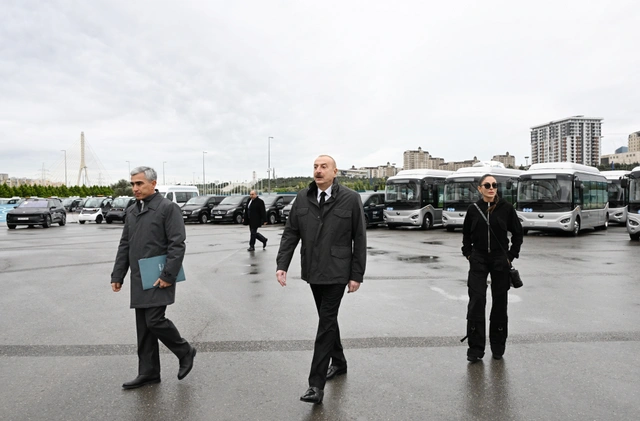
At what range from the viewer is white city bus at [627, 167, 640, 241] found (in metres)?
17.0

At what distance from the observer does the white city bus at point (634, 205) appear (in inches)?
669

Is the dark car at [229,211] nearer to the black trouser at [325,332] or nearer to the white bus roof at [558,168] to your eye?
the white bus roof at [558,168]

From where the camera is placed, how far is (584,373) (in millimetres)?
4531

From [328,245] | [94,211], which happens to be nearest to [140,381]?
[328,245]

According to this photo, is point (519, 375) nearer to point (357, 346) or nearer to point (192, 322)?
point (357, 346)

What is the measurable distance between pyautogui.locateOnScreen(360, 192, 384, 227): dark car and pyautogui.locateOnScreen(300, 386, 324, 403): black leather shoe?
74.3ft

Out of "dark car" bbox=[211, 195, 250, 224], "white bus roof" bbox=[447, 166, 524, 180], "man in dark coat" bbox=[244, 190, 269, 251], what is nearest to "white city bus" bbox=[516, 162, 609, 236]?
"white bus roof" bbox=[447, 166, 524, 180]

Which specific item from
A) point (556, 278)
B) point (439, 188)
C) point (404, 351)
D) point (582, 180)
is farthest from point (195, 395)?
point (439, 188)

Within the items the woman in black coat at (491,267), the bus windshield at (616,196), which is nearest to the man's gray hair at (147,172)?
the woman in black coat at (491,267)

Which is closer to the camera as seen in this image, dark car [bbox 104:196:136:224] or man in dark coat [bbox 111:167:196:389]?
man in dark coat [bbox 111:167:196:389]

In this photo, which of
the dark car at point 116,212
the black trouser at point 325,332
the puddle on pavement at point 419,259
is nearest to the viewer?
the black trouser at point 325,332

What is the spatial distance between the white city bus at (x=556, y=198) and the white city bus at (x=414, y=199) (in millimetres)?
5173

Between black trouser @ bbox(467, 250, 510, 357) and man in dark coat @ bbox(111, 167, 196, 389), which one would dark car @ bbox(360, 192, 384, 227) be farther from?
man in dark coat @ bbox(111, 167, 196, 389)

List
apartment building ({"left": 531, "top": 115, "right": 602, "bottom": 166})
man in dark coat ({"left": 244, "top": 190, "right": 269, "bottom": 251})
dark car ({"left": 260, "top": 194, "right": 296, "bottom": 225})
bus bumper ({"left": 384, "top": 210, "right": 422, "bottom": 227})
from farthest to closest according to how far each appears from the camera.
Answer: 1. apartment building ({"left": 531, "top": 115, "right": 602, "bottom": 166})
2. dark car ({"left": 260, "top": 194, "right": 296, "bottom": 225})
3. bus bumper ({"left": 384, "top": 210, "right": 422, "bottom": 227})
4. man in dark coat ({"left": 244, "top": 190, "right": 269, "bottom": 251})
